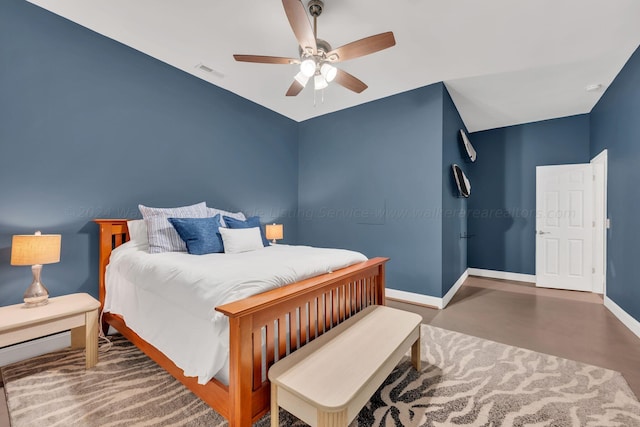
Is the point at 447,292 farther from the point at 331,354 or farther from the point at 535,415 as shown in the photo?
the point at 331,354

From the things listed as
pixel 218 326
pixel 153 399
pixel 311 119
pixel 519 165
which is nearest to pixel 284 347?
pixel 218 326

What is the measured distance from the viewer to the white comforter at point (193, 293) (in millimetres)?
1411

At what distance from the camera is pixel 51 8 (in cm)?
234

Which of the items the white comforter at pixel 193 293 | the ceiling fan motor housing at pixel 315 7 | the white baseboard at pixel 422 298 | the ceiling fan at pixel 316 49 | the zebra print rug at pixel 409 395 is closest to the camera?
the white comforter at pixel 193 293

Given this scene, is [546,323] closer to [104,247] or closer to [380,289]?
[380,289]

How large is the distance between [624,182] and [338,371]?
3.72 metres

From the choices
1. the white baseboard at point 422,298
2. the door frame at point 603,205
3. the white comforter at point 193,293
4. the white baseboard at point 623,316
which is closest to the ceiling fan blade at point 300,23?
the white comforter at point 193,293

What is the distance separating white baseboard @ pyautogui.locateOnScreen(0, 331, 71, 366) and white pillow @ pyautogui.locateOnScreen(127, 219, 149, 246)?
0.91m

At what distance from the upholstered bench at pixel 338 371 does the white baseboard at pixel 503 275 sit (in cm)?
416

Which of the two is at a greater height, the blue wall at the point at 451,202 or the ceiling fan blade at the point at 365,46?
the ceiling fan blade at the point at 365,46

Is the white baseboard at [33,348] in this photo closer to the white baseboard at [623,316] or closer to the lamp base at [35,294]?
the lamp base at [35,294]

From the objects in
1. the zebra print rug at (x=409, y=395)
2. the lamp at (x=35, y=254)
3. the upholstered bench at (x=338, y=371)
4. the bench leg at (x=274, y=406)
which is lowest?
the zebra print rug at (x=409, y=395)

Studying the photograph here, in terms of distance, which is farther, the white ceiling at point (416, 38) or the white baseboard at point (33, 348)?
the white ceiling at point (416, 38)

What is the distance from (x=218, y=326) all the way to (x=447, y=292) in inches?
127
